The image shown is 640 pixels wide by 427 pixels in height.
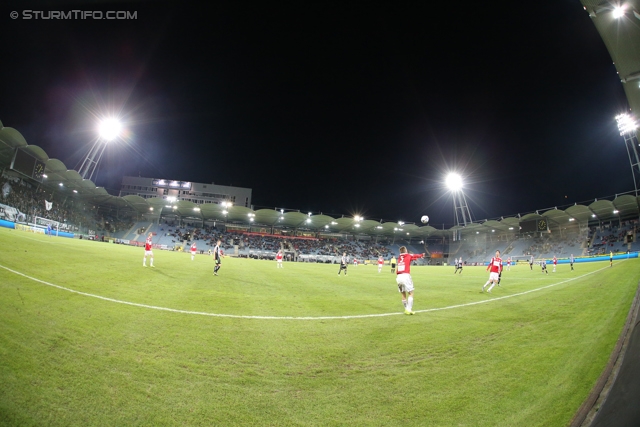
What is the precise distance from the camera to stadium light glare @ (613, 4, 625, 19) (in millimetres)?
9444

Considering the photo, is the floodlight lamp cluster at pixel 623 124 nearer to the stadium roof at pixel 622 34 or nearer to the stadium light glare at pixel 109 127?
the stadium roof at pixel 622 34

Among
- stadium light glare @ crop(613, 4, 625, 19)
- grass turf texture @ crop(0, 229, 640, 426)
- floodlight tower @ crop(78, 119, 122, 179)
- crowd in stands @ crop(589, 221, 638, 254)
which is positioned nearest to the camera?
grass turf texture @ crop(0, 229, 640, 426)

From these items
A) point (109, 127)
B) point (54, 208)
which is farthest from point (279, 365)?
point (54, 208)

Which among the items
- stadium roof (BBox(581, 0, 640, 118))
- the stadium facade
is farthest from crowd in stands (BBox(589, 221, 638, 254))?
the stadium facade

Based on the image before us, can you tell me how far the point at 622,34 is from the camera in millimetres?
10453

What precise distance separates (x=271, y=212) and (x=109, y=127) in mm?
33794

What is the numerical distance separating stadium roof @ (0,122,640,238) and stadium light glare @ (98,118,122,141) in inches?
316

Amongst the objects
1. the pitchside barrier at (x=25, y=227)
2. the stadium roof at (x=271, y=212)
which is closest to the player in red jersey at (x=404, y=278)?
the pitchside barrier at (x=25, y=227)

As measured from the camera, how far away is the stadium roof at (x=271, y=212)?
43438mm

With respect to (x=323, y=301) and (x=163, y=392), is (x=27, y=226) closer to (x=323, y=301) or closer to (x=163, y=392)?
(x=323, y=301)

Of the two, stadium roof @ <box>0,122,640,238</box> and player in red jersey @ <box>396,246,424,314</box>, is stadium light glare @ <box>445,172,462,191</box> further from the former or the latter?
player in red jersey @ <box>396,246,424,314</box>

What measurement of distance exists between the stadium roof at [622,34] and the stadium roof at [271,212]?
4948cm

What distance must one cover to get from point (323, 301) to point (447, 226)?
81.6m

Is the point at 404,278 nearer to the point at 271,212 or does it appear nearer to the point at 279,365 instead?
the point at 279,365
